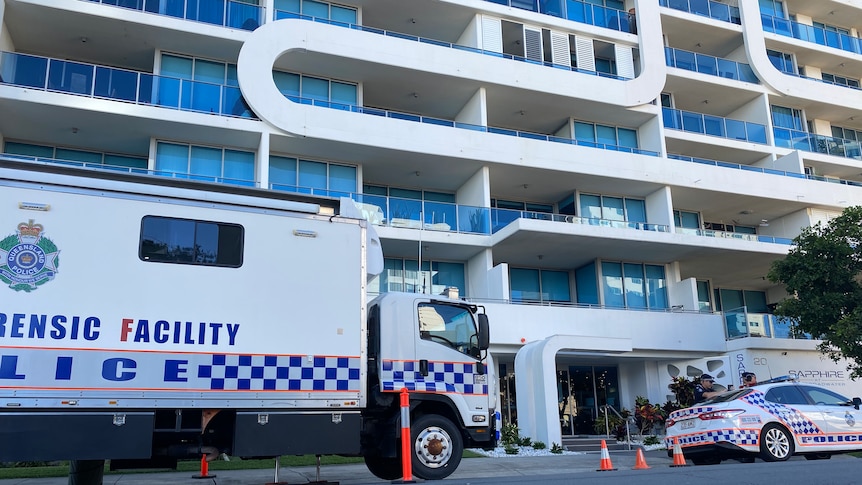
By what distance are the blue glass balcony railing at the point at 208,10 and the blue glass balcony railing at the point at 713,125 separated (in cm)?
1619

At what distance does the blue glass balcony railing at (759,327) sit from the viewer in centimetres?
2478

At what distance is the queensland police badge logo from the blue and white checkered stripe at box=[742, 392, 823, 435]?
10812mm

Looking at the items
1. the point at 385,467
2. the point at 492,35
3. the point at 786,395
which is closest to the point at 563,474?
the point at 385,467

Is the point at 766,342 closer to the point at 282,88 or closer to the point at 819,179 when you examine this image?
the point at 819,179

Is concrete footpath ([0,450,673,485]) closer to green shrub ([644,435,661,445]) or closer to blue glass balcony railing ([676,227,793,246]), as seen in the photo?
green shrub ([644,435,661,445])

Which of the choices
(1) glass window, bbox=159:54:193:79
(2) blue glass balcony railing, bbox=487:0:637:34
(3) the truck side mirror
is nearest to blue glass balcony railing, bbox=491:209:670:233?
(2) blue glass balcony railing, bbox=487:0:637:34

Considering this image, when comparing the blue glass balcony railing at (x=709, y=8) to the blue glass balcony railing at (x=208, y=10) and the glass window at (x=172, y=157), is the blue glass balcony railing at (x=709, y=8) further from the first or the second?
the glass window at (x=172, y=157)

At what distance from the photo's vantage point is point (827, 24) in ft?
117

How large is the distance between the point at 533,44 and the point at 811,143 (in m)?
13.8

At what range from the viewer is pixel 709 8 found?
102 feet

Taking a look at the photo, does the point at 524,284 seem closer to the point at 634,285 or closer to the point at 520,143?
the point at 634,285

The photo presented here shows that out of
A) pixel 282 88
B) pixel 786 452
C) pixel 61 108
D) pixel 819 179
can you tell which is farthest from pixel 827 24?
pixel 61 108

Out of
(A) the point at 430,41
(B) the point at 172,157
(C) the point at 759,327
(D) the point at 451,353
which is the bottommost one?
(D) the point at 451,353

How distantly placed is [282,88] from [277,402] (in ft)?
53.8
